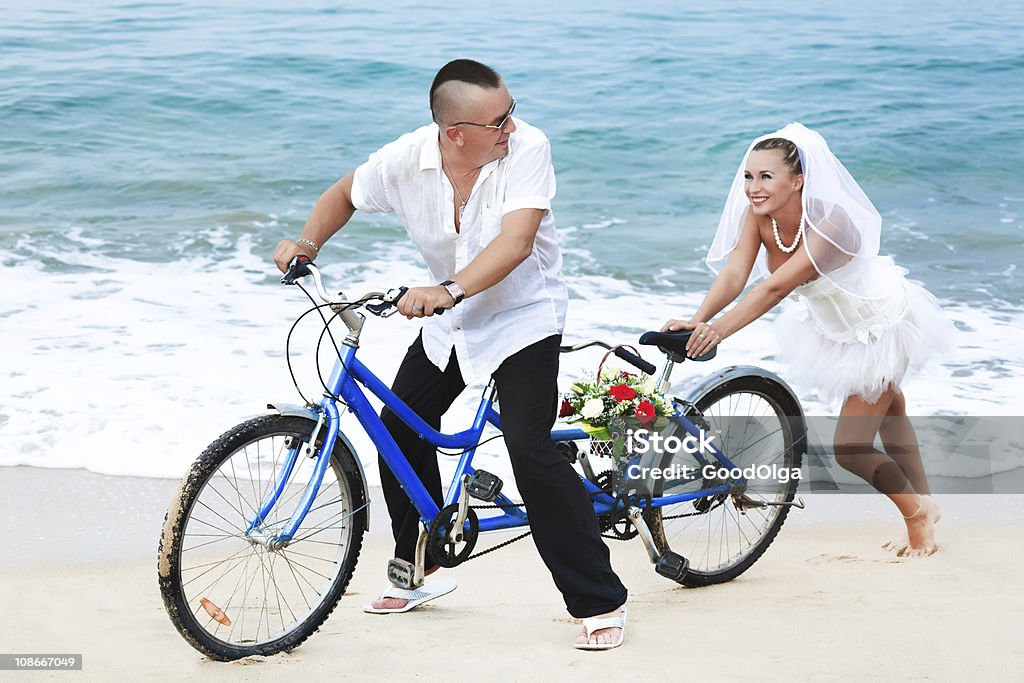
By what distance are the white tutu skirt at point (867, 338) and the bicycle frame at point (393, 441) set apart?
0.68 meters

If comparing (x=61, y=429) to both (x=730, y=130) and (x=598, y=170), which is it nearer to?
(x=598, y=170)

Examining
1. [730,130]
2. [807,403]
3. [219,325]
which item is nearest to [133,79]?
[730,130]

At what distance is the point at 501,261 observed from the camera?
9.41 feet

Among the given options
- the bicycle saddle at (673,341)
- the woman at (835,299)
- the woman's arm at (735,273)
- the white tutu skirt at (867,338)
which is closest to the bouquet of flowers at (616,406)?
the bicycle saddle at (673,341)

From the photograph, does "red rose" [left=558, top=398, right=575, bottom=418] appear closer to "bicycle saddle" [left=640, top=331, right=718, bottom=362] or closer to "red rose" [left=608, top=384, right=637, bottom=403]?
"red rose" [left=608, top=384, right=637, bottom=403]

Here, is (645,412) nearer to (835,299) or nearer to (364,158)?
(835,299)

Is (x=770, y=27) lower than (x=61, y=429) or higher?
higher

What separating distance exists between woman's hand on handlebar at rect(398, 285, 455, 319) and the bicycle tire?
124cm

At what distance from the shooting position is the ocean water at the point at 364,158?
6.46 meters

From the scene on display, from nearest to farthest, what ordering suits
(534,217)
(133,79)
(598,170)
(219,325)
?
(534,217), (219,325), (598,170), (133,79)

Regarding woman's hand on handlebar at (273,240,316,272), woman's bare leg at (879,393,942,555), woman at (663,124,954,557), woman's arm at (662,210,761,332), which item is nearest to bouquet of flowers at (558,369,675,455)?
woman at (663,124,954,557)

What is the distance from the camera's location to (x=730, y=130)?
14883mm

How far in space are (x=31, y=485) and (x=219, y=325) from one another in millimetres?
2968

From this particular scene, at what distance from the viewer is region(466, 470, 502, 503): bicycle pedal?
10.5ft
